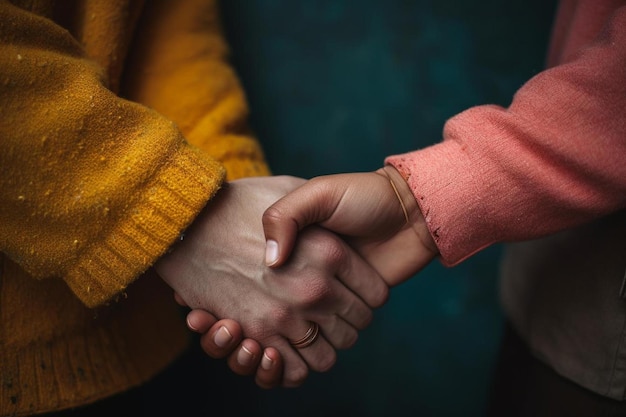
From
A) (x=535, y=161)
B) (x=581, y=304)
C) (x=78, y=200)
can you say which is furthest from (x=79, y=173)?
(x=581, y=304)

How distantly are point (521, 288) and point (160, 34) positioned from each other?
61 cm

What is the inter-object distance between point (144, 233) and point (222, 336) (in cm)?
16

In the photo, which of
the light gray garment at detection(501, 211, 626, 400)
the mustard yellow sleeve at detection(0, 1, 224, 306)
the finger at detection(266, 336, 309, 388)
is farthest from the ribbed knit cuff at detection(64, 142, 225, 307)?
the light gray garment at detection(501, 211, 626, 400)

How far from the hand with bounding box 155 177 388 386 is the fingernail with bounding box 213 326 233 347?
24 millimetres

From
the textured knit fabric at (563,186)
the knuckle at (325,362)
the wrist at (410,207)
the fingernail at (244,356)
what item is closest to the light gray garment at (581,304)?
the textured knit fabric at (563,186)

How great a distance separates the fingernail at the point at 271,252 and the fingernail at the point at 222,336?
0.10 meters

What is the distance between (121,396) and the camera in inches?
33.5

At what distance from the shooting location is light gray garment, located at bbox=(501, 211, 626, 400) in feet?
1.89

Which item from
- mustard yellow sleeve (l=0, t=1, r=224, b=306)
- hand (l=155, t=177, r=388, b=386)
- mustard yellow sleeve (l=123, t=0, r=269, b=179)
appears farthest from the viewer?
mustard yellow sleeve (l=123, t=0, r=269, b=179)

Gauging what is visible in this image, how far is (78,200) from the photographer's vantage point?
0.52 m

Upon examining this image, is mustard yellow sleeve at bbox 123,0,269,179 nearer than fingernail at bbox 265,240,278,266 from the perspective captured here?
No

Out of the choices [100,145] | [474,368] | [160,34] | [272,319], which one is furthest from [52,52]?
[474,368]

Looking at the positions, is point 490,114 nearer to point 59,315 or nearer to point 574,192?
point 574,192

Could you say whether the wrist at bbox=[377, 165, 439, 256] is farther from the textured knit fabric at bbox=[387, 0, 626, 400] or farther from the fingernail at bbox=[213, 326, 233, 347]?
the fingernail at bbox=[213, 326, 233, 347]
